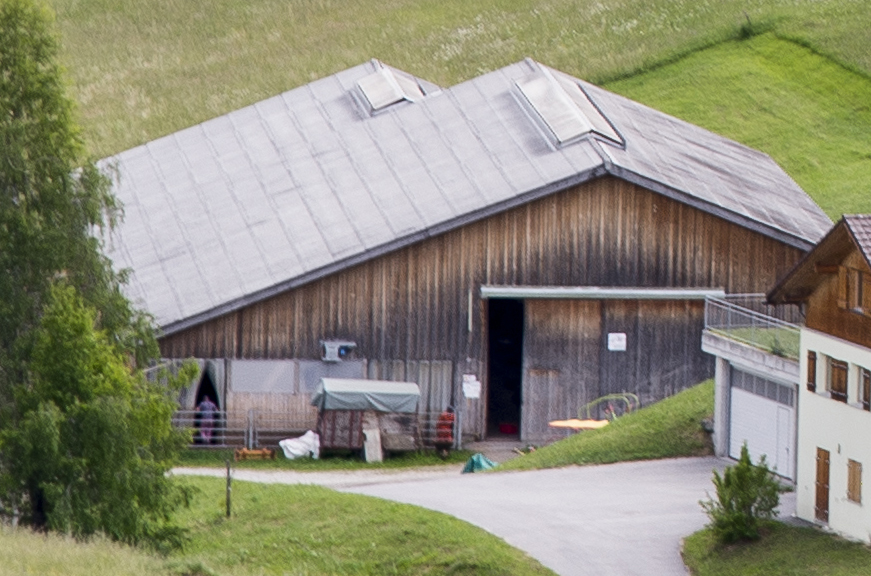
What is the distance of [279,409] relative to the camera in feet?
165

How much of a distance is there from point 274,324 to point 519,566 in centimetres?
1747

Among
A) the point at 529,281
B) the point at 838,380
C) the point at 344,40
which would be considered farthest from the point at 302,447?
the point at 344,40

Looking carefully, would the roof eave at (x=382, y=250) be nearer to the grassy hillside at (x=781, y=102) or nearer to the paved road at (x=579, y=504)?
the paved road at (x=579, y=504)

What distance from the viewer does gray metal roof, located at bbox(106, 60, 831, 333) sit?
165ft

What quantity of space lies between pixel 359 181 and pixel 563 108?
6.77 metres

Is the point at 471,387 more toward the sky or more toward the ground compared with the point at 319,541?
more toward the sky

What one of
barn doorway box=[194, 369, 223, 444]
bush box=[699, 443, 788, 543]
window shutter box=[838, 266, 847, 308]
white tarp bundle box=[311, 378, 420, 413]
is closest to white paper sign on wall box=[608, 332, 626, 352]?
white tarp bundle box=[311, 378, 420, 413]

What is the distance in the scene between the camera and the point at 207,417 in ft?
164

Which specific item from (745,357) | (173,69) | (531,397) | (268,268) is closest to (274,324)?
(268,268)

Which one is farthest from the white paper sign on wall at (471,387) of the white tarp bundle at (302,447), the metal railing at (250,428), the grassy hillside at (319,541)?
the grassy hillside at (319,541)

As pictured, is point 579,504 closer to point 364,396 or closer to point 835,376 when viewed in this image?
point 835,376

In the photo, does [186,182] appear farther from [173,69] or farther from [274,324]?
[173,69]

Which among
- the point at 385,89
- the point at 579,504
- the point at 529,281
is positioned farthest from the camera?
the point at 385,89

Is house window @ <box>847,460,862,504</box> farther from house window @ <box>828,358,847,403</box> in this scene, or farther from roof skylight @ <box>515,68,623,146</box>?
roof skylight @ <box>515,68,623,146</box>
